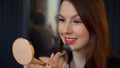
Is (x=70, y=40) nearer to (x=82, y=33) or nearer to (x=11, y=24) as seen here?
(x=82, y=33)

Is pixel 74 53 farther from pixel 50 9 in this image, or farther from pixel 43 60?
pixel 50 9

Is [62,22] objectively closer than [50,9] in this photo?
Yes

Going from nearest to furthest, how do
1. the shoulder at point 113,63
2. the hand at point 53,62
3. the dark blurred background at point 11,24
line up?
1. the hand at point 53,62
2. the shoulder at point 113,63
3. the dark blurred background at point 11,24

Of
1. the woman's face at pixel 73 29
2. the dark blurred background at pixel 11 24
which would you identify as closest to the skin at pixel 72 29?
the woman's face at pixel 73 29

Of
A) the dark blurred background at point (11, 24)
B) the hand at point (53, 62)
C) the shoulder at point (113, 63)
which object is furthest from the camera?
the dark blurred background at point (11, 24)

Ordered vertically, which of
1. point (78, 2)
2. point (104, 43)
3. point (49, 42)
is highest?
point (78, 2)

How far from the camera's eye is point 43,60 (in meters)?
0.57

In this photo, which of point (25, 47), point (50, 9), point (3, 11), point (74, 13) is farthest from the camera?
point (3, 11)

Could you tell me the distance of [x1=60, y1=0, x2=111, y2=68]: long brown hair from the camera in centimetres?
64

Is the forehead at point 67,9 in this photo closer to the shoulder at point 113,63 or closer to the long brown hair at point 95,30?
the long brown hair at point 95,30

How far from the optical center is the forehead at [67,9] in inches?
25.4

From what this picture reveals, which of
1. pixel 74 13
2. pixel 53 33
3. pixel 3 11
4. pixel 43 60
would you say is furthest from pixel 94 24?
pixel 3 11

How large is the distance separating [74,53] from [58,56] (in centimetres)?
11

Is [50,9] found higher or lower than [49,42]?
higher
